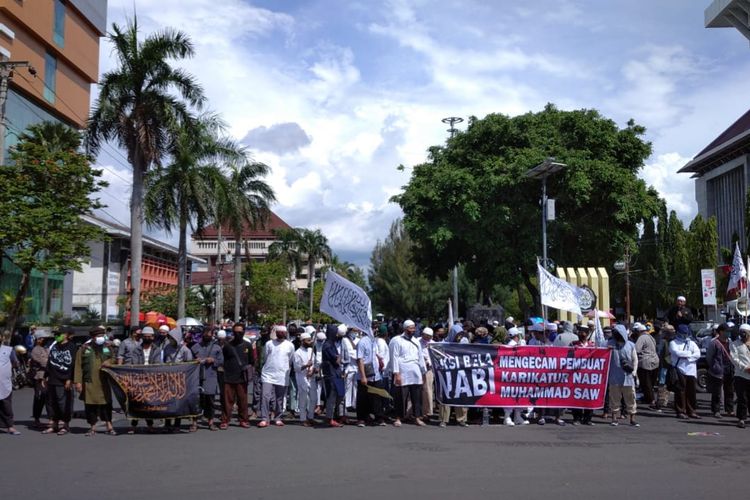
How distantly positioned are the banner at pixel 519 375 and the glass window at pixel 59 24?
33724mm

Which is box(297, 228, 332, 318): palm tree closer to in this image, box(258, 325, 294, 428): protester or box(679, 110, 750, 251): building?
box(679, 110, 750, 251): building

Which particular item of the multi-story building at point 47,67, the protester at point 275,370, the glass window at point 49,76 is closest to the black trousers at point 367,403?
the protester at point 275,370

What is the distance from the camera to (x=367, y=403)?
1370 centimetres

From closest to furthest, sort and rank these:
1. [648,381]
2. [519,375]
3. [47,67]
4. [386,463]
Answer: [386,463] < [519,375] < [648,381] < [47,67]

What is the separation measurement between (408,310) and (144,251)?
22.2 metres

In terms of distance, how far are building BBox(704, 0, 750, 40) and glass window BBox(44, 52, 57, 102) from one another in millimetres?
46651

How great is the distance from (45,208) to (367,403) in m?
13.7

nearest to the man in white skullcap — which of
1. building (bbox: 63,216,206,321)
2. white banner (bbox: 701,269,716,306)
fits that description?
white banner (bbox: 701,269,716,306)

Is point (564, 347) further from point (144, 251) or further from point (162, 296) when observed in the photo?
point (144, 251)

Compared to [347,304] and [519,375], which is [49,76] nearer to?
[347,304]

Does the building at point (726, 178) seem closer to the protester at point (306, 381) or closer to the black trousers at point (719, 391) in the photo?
the black trousers at point (719, 391)

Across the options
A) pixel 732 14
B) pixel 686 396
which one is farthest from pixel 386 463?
pixel 732 14

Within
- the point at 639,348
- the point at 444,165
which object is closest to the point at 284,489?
the point at 639,348

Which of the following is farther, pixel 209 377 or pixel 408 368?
pixel 408 368
